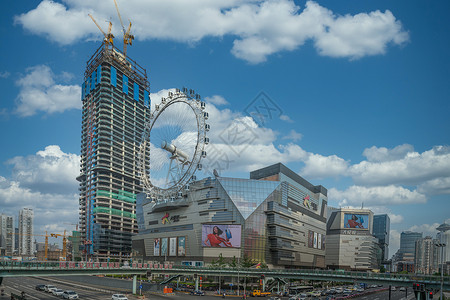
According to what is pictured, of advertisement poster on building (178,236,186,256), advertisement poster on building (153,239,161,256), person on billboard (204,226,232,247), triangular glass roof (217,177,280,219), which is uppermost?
triangular glass roof (217,177,280,219)

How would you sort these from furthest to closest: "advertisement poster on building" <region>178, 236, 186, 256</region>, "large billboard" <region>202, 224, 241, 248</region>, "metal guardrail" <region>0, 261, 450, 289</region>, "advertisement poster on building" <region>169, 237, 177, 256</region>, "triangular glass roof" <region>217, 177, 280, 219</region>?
"advertisement poster on building" <region>169, 237, 177, 256</region>
"advertisement poster on building" <region>178, 236, 186, 256</region>
"triangular glass roof" <region>217, 177, 280, 219</region>
"large billboard" <region>202, 224, 241, 248</region>
"metal guardrail" <region>0, 261, 450, 289</region>

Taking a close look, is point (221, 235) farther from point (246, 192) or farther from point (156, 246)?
point (156, 246)

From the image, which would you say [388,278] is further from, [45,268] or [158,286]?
[45,268]

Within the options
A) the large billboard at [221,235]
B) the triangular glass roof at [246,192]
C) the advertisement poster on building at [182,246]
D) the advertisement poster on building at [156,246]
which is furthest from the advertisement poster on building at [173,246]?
the triangular glass roof at [246,192]

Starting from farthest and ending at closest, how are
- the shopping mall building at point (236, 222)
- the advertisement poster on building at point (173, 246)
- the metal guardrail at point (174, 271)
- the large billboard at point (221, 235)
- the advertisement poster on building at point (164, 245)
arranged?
1. the advertisement poster on building at point (164, 245)
2. the advertisement poster on building at point (173, 246)
3. the shopping mall building at point (236, 222)
4. the large billboard at point (221, 235)
5. the metal guardrail at point (174, 271)

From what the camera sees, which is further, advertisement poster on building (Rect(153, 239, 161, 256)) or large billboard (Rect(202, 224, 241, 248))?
advertisement poster on building (Rect(153, 239, 161, 256))

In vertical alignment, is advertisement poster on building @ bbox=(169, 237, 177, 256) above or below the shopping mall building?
below

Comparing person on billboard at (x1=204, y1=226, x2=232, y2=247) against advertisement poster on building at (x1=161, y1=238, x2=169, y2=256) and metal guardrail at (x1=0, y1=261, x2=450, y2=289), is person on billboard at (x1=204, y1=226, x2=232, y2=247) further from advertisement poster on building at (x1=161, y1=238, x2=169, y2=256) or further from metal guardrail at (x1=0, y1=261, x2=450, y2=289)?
metal guardrail at (x1=0, y1=261, x2=450, y2=289)

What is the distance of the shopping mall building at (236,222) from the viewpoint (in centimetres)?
15750

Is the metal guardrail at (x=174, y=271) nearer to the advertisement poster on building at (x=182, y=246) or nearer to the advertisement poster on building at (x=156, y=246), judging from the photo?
the advertisement poster on building at (x=182, y=246)

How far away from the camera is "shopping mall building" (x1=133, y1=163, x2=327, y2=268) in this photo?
15750 cm

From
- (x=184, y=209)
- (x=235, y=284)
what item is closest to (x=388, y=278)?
(x=235, y=284)

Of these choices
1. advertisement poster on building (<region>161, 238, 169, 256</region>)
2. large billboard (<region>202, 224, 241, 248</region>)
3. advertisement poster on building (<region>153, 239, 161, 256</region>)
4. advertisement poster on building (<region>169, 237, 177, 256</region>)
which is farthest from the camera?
advertisement poster on building (<region>153, 239, 161, 256</region>)

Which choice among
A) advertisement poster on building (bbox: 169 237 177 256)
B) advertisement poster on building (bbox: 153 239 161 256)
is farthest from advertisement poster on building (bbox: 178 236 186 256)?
advertisement poster on building (bbox: 153 239 161 256)
